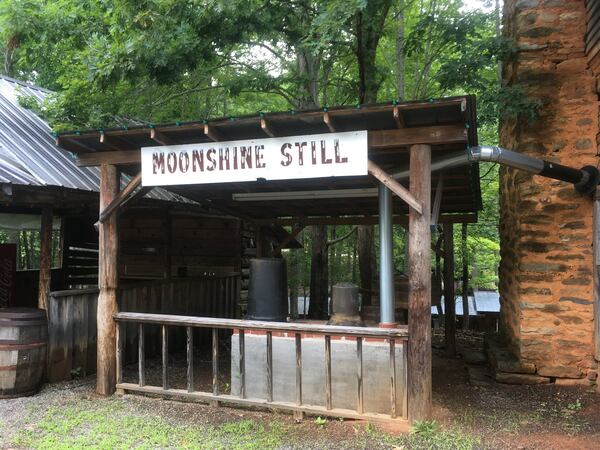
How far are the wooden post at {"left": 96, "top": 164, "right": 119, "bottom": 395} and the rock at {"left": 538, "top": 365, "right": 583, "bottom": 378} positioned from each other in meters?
5.15

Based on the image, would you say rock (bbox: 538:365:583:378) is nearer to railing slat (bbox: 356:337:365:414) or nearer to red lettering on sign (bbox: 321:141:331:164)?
railing slat (bbox: 356:337:365:414)

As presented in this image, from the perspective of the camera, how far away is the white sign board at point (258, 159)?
4.53 m

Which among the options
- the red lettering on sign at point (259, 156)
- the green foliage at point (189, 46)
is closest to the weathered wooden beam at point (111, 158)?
the red lettering on sign at point (259, 156)

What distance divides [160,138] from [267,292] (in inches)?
83.0

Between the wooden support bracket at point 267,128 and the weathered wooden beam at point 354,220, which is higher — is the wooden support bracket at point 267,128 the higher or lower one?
the higher one

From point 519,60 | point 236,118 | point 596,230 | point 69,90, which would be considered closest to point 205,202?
point 69,90

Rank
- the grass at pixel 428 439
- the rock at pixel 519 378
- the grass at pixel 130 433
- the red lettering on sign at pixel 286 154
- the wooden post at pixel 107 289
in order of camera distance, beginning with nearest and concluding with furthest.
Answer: the grass at pixel 428 439 < the grass at pixel 130 433 < the red lettering on sign at pixel 286 154 < the wooden post at pixel 107 289 < the rock at pixel 519 378

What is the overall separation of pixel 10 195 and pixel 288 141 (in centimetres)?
320

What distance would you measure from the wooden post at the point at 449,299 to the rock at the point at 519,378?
212 centimetres

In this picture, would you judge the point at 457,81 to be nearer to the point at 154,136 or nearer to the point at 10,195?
the point at 154,136

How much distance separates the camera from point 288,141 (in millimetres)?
4703

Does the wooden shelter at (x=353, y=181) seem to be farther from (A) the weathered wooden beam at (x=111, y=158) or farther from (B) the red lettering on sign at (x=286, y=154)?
(B) the red lettering on sign at (x=286, y=154)

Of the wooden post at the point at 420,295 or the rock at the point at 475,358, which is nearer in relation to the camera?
the wooden post at the point at 420,295

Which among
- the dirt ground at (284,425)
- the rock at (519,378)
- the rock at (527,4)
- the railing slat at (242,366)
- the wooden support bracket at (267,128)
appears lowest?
the dirt ground at (284,425)
